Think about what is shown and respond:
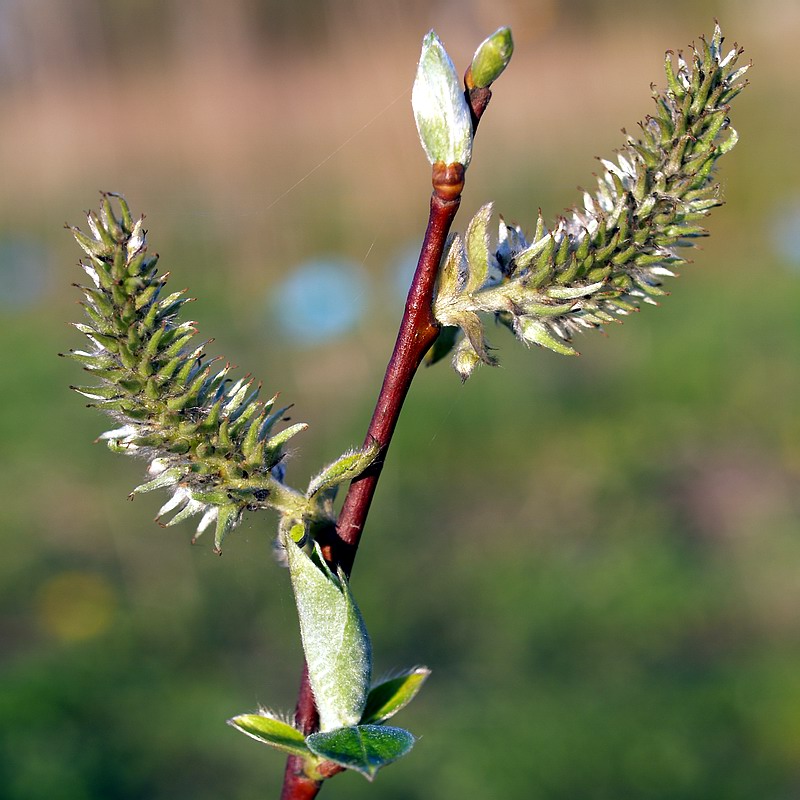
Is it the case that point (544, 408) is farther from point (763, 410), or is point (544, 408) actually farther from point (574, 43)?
point (574, 43)

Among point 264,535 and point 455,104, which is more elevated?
point 264,535

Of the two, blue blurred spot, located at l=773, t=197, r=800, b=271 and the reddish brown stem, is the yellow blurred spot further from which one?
blue blurred spot, located at l=773, t=197, r=800, b=271

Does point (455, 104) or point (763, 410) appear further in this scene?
point (763, 410)

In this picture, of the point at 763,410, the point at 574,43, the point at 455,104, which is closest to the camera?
the point at 455,104

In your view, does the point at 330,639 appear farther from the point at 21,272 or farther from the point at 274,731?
the point at 21,272

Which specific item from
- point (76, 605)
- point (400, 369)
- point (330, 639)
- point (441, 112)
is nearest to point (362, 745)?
point (330, 639)

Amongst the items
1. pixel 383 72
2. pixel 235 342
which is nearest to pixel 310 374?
pixel 235 342
